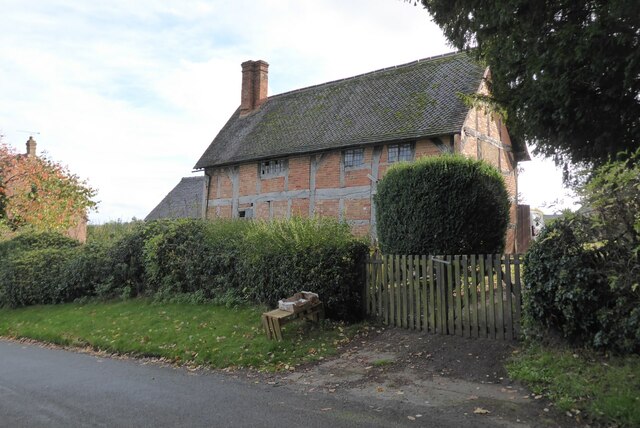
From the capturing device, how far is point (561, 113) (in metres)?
7.40

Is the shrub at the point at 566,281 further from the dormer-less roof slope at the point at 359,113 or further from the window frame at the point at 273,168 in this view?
the window frame at the point at 273,168

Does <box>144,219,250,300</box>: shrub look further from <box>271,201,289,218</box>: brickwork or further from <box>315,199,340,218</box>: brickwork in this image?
<box>271,201,289,218</box>: brickwork

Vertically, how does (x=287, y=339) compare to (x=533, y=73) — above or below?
below

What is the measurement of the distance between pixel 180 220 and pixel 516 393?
→ 11.0 m

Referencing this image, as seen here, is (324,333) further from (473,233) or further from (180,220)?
(180,220)

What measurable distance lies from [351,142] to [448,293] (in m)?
12.8

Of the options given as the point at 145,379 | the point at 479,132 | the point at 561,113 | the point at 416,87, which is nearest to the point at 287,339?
the point at 145,379

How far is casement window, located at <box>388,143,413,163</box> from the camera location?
61.7 feet

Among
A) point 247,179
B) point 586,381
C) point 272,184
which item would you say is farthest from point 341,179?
point 586,381

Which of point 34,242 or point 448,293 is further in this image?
point 34,242

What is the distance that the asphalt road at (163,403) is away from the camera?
17.5ft

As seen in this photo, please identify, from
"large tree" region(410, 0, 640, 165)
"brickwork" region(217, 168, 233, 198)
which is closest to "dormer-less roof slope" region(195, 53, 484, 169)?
"brickwork" region(217, 168, 233, 198)

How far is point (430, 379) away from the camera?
6492 mm

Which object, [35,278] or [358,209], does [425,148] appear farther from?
[35,278]
